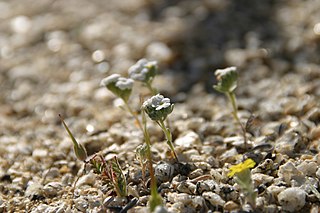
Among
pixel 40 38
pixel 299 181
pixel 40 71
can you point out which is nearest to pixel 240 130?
pixel 299 181

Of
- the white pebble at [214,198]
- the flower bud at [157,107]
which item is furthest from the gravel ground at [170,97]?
the flower bud at [157,107]

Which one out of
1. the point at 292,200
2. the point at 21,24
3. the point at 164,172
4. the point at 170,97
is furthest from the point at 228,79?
the point at 21,24

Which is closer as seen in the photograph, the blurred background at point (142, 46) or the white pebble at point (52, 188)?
the white pebble at point (52, 188)

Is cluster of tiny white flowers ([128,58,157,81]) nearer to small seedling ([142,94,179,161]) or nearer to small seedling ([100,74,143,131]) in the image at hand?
small seedling ([100,74,143,131])

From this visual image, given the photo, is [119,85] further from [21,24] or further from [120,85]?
[21,24]

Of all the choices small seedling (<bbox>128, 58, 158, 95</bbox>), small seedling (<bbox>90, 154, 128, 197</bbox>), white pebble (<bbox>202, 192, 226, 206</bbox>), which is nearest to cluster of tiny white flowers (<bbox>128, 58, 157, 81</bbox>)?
small seedling (<bbox>128, 58, 158, 95</bbox>)

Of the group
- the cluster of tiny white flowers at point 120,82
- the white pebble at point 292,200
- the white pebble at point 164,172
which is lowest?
the white pebble at point 292,200

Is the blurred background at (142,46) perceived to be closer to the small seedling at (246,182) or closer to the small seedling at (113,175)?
the small seedling at (113,175)
